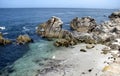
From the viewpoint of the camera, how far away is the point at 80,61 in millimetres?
48875

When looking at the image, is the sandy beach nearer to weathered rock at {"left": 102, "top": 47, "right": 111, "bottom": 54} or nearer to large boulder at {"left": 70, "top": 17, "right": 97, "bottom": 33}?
weathered rock at {"left": 102, "top": 47, "right": 111, "bottom": 54}

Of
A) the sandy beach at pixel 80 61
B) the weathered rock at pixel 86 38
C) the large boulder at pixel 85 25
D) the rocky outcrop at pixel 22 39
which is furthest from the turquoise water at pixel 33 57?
the large boulder at pixel 85 25

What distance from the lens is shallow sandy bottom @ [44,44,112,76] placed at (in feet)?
138

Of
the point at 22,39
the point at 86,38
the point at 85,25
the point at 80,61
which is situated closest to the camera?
→ the point at 80,61

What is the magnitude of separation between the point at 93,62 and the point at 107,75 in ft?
31.1

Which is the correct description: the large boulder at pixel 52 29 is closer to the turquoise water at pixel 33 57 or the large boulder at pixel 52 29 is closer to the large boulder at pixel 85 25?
the turquoise water at pixel 33 57

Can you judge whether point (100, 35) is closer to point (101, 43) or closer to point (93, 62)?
point (101, 43)

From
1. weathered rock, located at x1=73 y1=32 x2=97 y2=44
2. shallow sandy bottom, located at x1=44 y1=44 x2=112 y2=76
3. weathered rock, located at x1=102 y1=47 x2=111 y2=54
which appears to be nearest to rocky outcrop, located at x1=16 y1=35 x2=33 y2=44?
shallow sandy bottom, located at x1=44 y1=44 x2=112 y2=76

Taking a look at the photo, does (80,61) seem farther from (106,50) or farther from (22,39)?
(22,39)

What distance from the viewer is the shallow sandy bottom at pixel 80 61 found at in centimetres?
4208

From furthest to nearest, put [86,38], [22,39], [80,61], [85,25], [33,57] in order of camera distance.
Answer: [85,25] < [22,39] < [86,38] < [33,57] < [80,61]

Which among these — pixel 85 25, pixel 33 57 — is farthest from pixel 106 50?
pixel 85 25

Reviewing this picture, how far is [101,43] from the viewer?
65.0 metres

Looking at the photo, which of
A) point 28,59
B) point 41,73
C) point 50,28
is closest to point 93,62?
point 41,73
